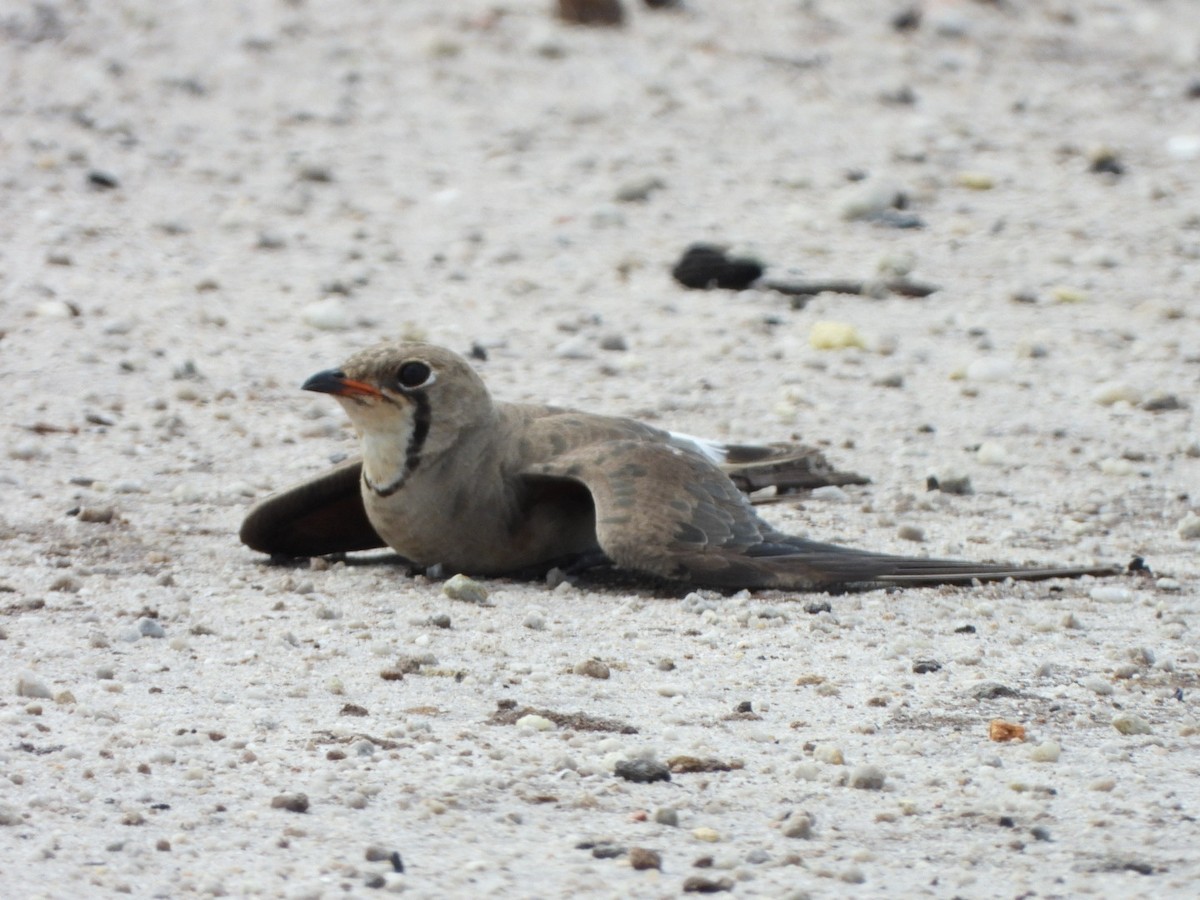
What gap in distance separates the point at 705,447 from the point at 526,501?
1079 mm

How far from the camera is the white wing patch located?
22.4 feet

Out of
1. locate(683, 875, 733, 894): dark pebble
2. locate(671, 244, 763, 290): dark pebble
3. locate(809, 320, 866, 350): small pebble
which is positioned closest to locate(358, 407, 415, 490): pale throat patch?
locate(683, 875, 733, 894): dark pebble

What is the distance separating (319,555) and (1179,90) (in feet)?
32.1

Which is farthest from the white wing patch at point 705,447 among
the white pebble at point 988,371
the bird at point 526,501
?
the white pebble at point 988,371

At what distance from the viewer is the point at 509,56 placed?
13953 mm

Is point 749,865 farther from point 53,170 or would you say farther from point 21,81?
point 21,81

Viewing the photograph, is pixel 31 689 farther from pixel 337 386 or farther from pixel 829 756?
pixel 829 756

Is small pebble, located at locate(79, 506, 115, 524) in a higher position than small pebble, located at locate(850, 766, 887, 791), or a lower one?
lower

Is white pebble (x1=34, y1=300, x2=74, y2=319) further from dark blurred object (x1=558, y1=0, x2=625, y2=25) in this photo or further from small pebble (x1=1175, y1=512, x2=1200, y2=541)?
dark blurred object (x1=558, y1=0, x2=625, y2=25)

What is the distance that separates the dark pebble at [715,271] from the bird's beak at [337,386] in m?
4.20

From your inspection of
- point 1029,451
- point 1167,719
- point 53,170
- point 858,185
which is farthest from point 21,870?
point 858,185

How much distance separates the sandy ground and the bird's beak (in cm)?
58

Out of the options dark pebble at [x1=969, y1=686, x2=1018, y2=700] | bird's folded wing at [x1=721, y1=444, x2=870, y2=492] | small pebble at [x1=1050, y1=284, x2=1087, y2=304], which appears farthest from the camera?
small pebble at [x1=1050, y1=284, x2=1087, y2=304]

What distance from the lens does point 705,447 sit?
23.5ft
